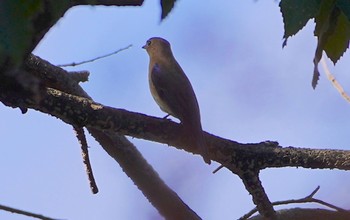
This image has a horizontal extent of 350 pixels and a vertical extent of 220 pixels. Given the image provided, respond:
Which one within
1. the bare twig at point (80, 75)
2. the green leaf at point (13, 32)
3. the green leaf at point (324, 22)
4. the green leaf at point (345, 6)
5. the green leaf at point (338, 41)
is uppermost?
the bare twig at point (80, 75)

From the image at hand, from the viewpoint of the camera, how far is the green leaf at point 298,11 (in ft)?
2.70

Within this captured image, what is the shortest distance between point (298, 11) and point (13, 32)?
419 millimetres

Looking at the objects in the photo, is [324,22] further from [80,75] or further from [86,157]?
[80,75]

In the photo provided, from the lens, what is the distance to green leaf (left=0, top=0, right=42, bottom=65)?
513mm

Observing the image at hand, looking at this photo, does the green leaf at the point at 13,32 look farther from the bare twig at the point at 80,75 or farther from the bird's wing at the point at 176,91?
the bird's wing at the point at 176,91

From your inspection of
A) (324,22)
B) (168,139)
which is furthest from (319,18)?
(168,139)

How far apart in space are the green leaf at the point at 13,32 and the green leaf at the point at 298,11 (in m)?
0.39

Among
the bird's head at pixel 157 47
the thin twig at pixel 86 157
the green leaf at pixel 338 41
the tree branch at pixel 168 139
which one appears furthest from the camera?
the bird's head at pixel 157 47

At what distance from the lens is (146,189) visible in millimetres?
2166

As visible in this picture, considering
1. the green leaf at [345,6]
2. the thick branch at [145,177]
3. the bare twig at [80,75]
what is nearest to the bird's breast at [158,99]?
the bare twig at [80,75]

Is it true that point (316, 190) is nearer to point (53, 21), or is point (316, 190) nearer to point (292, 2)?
point (292, 2)

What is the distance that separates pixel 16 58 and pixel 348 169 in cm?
163

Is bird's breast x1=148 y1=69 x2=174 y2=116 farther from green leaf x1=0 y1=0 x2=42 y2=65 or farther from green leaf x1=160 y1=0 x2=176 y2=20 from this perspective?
green leaf x1=0 y1=0 x2=42 y2=65

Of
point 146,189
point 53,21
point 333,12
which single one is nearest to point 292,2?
point 333,12
